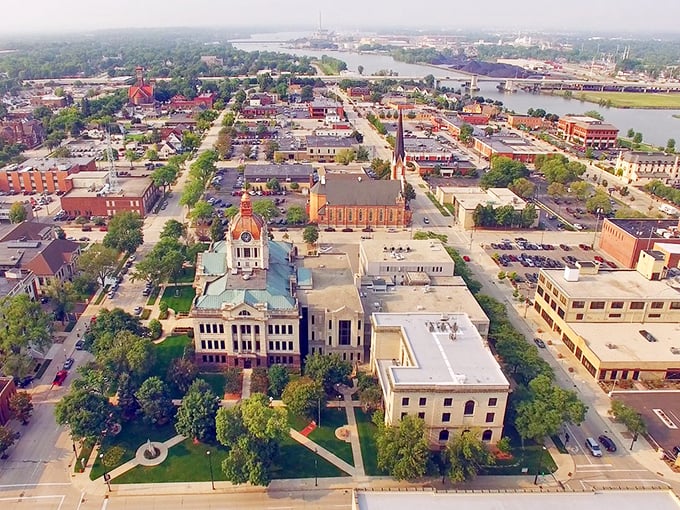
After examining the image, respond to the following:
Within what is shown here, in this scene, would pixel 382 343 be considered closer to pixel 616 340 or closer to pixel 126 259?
pixel 616 340

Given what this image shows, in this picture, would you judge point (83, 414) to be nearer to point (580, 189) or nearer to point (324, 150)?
point (580, 189)

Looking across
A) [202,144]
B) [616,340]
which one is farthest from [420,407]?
[202,144]

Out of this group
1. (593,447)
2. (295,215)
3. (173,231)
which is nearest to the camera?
(593,447)

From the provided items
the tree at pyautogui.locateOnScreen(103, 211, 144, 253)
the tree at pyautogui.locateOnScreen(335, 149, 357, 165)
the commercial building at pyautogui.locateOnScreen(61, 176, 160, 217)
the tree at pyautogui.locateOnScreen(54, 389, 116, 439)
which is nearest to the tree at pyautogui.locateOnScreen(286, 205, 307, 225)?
the tree at pyautogui.locateOnScreen(103, 211, 144, 253)

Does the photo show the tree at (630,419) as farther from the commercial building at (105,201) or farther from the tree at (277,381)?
the commercial building at (105,201)

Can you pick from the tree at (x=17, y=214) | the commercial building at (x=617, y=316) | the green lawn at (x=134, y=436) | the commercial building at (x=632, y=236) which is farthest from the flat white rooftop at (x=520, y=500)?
the tree at (x=17, y=214)

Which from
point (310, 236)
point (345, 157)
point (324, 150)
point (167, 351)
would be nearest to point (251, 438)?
point (167, 351)
